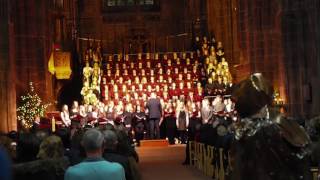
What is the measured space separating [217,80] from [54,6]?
29.9 feet

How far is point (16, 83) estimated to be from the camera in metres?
29.7

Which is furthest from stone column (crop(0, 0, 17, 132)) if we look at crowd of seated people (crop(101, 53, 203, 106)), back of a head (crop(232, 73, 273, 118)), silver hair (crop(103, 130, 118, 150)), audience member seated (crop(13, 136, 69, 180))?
back of a head (crop(232, 73, 273, 118))

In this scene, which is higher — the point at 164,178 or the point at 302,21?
the point at 302,21

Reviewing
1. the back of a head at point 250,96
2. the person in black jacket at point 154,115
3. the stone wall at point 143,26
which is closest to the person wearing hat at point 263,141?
the back of a head at point 250,96

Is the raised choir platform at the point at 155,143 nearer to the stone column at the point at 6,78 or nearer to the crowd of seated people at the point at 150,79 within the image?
the crowd of seated people at the point at 150,79

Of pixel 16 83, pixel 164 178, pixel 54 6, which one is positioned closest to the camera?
pixel 164 178

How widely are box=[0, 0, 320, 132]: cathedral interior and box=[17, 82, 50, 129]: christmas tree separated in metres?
0.39

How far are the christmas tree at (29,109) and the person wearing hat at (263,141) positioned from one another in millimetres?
23504

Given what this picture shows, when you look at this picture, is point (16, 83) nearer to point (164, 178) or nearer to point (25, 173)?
point (164, 178)

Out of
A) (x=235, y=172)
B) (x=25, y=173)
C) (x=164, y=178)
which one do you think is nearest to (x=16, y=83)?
(x=164, y=178)

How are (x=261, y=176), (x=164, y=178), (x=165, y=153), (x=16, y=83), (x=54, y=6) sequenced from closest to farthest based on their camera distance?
(x=261, y=176), (x=164, y=178), (x=165, y=153), (x=16, y=83), (x=54, y=6)

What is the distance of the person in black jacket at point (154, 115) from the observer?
28.3m

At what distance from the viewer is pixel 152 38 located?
45.8m

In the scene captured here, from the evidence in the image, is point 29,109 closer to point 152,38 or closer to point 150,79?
point 150,79
